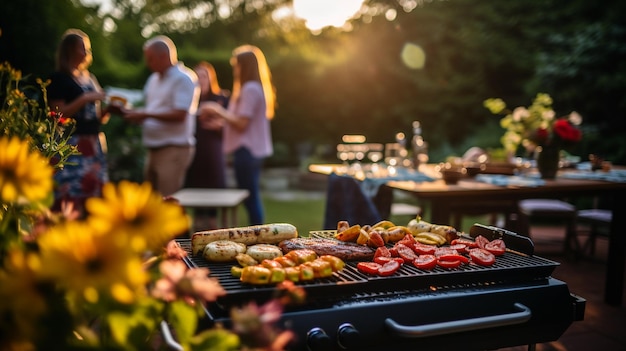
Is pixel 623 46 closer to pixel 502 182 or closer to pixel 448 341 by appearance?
pixel 502 182

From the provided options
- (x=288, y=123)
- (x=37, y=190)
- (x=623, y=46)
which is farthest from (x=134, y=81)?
(x=37, y=190)

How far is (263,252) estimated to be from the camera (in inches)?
65.3

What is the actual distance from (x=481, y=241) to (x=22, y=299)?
1738 millimetres

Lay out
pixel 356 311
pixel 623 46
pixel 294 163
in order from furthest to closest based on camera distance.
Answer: pixel 294 163
pixel 623 46
pixel 356 311

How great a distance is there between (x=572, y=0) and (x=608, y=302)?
31.1 ft

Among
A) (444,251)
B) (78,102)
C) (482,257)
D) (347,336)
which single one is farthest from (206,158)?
(347,336)

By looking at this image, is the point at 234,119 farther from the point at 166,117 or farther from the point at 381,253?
the point at 381,253

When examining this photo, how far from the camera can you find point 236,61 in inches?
191

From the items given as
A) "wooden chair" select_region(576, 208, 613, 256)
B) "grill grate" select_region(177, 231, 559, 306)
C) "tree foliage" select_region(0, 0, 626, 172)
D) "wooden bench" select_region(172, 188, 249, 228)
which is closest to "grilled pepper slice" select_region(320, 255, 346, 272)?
"grill grate" select_region(177, 231, 559, 306)

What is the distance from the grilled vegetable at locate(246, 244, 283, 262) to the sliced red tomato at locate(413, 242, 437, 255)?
0.50 meters

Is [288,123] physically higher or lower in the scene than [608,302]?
higher

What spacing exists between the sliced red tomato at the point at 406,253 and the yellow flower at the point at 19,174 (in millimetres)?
1290

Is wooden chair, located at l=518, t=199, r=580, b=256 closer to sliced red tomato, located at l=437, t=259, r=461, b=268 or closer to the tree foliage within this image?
the tree foliage

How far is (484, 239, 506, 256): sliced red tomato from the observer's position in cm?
187
